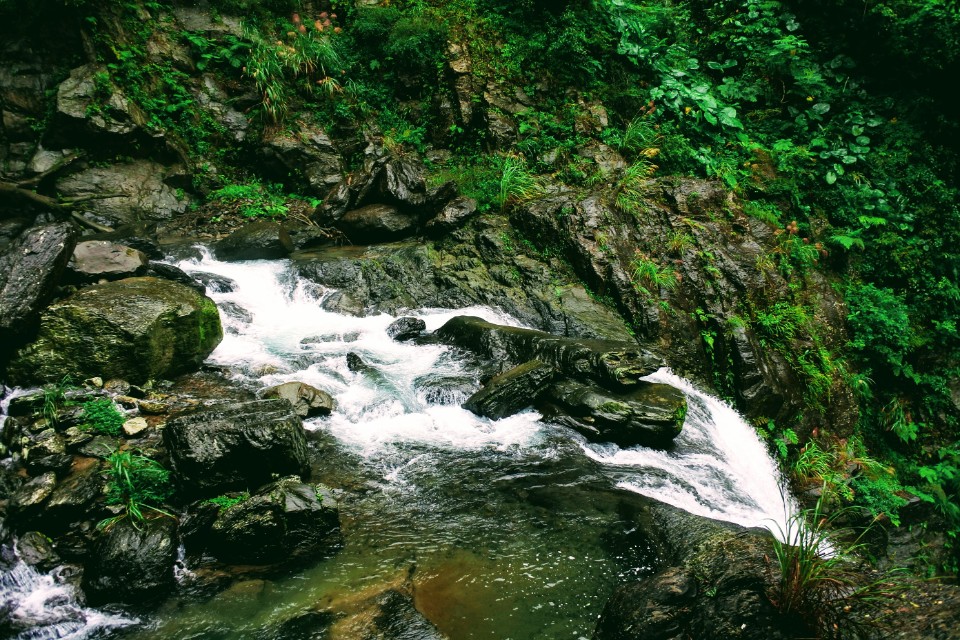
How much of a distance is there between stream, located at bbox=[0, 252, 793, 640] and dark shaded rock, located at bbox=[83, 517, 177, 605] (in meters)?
0.17

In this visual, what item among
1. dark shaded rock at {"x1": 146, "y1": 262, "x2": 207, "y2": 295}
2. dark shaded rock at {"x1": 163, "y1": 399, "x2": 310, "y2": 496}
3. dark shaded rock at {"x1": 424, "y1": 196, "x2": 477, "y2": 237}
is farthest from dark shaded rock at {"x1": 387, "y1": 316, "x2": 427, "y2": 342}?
dark shaded rock at {"x1": 163, "y1": 399, "x2": 310, "y2": 496}

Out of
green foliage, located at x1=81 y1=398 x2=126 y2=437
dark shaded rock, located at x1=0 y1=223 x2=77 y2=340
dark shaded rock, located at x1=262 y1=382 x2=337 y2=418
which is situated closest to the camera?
green foliage, located at x1=81 y1=398 x2=126 y2=437

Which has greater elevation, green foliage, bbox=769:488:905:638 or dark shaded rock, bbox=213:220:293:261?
green foliage, bbox=769:488:905:638

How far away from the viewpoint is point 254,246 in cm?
947

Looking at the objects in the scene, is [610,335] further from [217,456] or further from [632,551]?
[217,456]

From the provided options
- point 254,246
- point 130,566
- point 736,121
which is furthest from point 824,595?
point 736,121

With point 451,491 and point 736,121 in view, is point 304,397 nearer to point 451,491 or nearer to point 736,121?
point 451,491

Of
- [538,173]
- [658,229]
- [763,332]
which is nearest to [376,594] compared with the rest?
[763,332]

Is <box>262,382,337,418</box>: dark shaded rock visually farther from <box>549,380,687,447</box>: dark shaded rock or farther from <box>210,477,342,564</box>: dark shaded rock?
<box>549,380,687,447</box>: dark shaded rock

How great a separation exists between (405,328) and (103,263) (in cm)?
404

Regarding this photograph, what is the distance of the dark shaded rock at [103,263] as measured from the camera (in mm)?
6086

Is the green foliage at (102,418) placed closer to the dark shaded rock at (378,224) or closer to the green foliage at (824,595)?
the green foliage at (824,595)

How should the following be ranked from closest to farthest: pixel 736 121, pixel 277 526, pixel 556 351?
pixel 277 526 → pixel 556 351 → pixel 736 121

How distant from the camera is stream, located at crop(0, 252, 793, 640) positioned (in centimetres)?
338
